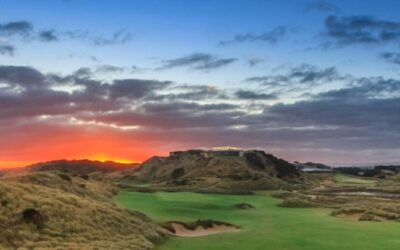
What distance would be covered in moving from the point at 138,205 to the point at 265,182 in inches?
A: 3015

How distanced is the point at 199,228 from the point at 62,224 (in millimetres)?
14291

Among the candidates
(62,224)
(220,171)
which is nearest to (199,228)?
(62,224)

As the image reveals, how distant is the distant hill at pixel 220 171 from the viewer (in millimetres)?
126125

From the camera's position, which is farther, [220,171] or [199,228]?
[220,171]

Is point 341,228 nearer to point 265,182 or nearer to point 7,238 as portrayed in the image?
point 7,238

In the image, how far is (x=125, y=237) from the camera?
3256 centimetres

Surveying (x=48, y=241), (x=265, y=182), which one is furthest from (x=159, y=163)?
(x=48, y=241)

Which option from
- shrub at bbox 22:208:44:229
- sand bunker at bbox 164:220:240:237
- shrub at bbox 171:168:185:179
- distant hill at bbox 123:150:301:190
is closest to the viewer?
shrub at bbox 22:208:44:229

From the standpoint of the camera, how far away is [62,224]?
31344 millimetres

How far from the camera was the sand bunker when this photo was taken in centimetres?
4075

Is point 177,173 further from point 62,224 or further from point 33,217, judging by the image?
point 33,217

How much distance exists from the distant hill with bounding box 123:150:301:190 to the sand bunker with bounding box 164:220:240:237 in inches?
2843

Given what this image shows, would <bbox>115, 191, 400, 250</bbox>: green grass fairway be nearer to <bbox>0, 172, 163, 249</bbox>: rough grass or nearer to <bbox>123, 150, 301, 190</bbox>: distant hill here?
<bbox>0, 172, 163, 249</bbox>: rough grass

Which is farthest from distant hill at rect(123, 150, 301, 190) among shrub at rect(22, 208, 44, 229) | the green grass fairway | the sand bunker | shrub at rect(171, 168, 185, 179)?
shrub at rect(22, 208, 44, 229)
